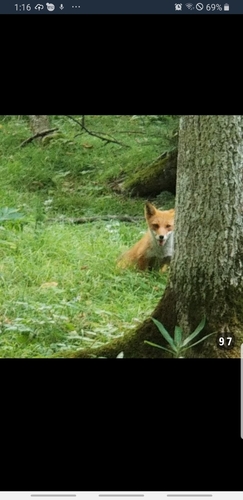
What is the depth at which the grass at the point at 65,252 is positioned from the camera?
2793 millimetres

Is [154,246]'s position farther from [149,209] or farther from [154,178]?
[154,178]

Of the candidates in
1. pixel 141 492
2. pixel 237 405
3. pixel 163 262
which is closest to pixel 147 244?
pixel 163 262

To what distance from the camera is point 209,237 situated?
2619mm

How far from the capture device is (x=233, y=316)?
259cm

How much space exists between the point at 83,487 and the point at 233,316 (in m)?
0.70

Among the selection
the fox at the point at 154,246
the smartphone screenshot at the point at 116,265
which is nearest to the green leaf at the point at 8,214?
the smartphone screenshot at the point at 116,265

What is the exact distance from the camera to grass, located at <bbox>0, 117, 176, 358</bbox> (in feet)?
9.16

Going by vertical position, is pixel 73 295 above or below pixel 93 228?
below

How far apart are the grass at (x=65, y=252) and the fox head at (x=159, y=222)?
11 centimetres

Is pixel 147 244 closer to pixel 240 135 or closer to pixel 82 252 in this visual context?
pixel 82 252

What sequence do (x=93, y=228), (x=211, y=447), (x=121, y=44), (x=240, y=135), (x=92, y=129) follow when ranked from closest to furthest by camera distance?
(x=121, y=44), (x=211, y=447), (x=240, y=135), (x=92, y=129), (x=93, y=228)

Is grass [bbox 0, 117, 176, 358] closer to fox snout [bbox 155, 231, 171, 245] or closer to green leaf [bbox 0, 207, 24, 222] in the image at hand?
fox snout [bbox 155, 231, 171, 245]

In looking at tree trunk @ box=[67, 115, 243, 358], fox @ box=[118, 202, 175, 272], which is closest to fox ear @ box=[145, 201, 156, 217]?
fox @ box=[118, 202, 175, 272]

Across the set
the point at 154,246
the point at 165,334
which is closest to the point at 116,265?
the point at 154,246
